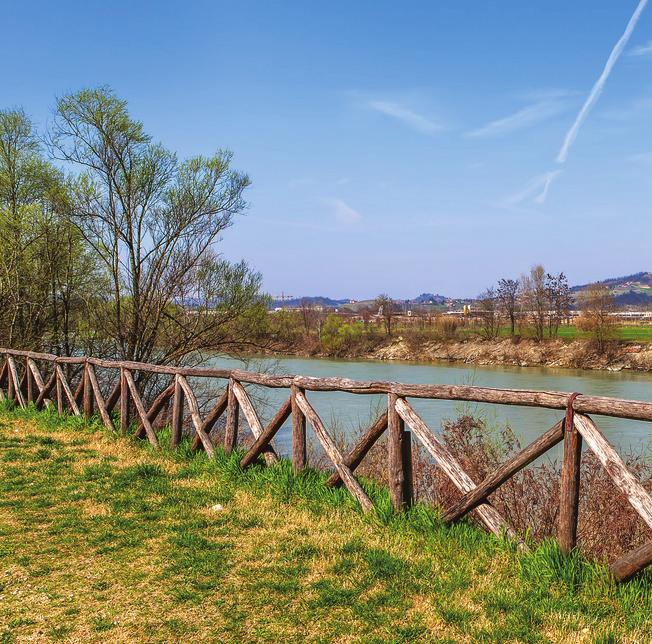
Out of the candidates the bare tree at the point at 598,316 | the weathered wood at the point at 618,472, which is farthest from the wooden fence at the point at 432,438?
the bare tree at the point at 598,316

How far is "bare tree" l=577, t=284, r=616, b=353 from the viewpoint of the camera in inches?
1997

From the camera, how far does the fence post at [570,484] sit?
14.3ft

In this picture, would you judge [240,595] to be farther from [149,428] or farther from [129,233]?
[129,233]

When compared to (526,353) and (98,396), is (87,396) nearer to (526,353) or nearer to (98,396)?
(98,396)

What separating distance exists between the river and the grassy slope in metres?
4.52

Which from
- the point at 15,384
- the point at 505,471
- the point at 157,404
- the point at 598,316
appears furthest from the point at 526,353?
the point at 505,471

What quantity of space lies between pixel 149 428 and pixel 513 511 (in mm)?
5446

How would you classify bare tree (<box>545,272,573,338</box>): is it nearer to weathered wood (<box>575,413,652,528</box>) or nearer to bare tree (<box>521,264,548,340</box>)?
bare tree (<box>521,264,548,340</box>)

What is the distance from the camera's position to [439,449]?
5410 millimetres

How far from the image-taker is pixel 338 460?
6.30m

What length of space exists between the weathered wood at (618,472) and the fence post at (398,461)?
182 centimetres

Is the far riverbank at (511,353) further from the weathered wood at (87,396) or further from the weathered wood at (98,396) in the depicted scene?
the weathered wood at (98,396)

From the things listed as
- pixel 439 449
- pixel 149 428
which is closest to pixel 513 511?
pixel 439 449

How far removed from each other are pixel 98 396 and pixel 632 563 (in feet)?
30.9
